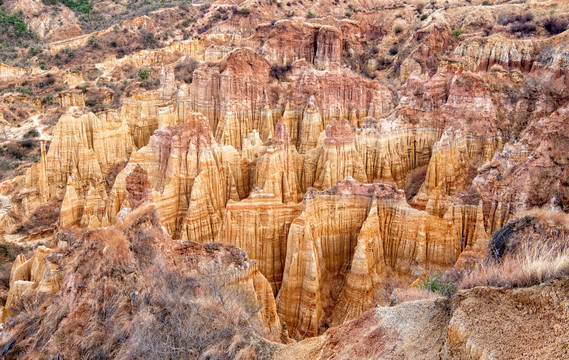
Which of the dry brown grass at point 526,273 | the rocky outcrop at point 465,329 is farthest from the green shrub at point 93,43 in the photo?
the dry brown grass at point 526,273

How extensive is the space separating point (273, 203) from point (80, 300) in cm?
1035

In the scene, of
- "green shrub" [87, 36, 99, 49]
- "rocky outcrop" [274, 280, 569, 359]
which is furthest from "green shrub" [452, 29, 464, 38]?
"green shrub" [87, 36, 99, 49]

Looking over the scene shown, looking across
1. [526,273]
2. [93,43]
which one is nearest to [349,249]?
[526,273]

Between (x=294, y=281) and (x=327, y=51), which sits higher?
(x=327, y=51)

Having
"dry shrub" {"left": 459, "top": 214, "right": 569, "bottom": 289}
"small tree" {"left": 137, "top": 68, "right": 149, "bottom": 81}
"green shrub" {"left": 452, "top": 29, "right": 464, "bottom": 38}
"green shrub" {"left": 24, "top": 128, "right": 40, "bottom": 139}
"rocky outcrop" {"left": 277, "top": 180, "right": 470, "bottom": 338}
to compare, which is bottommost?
"rocky outcrop" {"left": 277, "top": 180, "right": 470, "bottom": 338}

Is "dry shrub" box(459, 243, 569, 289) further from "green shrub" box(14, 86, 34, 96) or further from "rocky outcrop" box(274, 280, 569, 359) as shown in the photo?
"green shrub" box(14, 86, 34, 96)

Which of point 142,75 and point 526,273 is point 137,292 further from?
point 142,75

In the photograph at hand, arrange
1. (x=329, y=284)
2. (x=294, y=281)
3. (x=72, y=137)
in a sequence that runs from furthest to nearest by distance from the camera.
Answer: (x=72, y=137), (x=329, y=284), (x=294, y=281)

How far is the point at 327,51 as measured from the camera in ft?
152

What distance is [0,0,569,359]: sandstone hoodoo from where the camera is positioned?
28.2 feet

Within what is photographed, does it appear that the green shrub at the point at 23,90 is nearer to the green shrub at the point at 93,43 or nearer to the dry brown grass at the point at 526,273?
the green shrub at the point at 93,43

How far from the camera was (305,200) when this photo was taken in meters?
18.8

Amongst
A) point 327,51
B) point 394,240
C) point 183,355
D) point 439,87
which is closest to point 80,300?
point 183,355

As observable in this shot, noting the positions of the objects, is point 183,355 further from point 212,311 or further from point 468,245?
point 468,245
